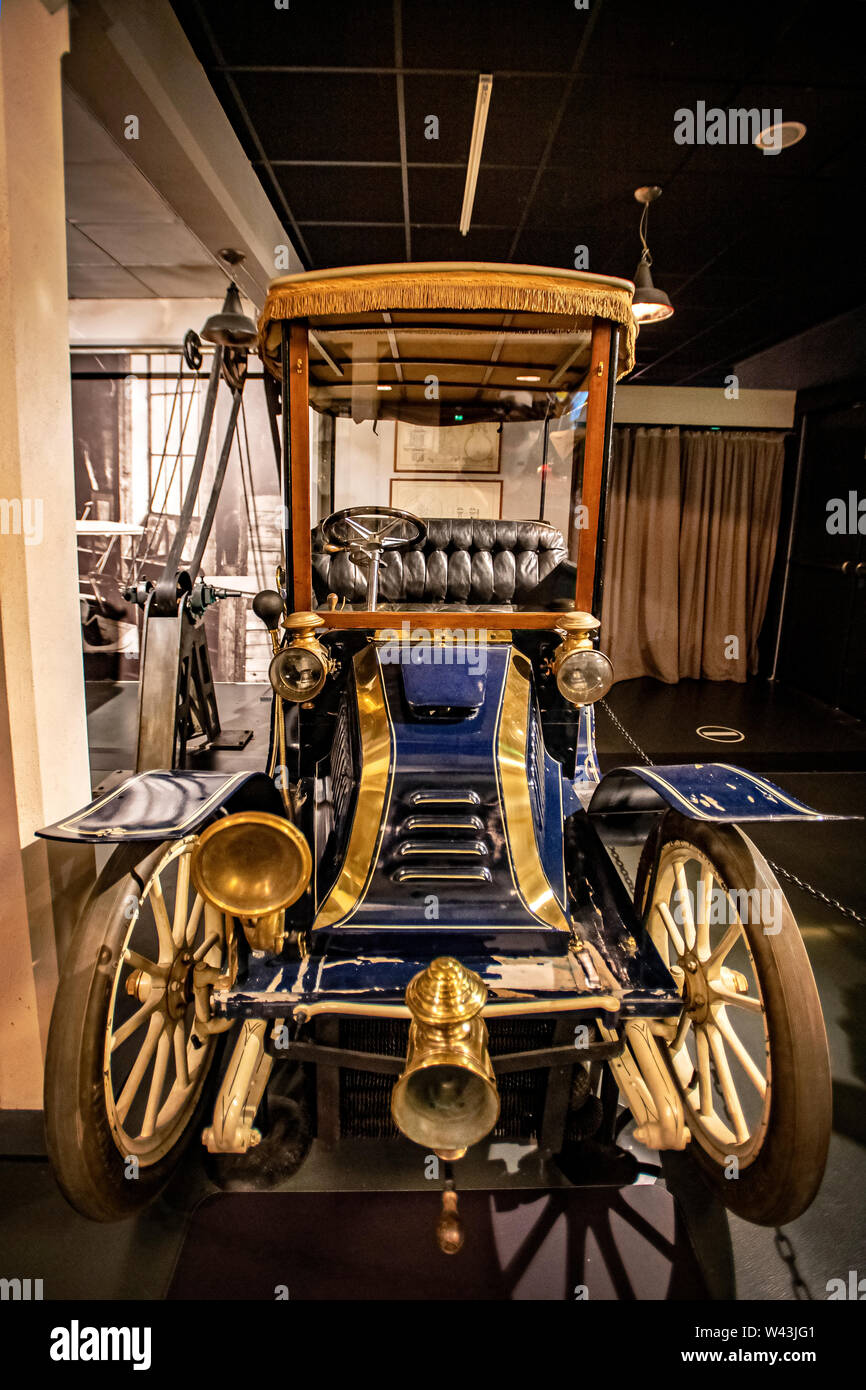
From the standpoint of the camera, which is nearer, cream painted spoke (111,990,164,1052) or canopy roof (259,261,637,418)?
cream painted spoke (111,990,164,1052)

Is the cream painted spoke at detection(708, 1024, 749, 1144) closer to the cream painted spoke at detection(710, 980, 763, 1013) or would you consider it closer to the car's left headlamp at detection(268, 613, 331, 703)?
the cream painted spoke at detection(710, 980, 763, 1013)

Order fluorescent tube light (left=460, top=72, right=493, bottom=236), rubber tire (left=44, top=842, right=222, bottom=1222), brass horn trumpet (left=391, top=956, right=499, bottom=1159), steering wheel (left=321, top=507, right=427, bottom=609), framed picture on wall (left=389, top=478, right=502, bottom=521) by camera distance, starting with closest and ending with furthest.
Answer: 1. brass horn trumpet (left=391, top=956, right=499, bottom=1159)
2. rubber tire (left=44, top=842, right=222, bottom=1222)
3. steering wheel (left=321, top=507, right=427, bottom=609)
4. fluorescent tube light (left=460, top=72, right=493, bottom=236)
5. framed picture on wall (left=389, top=478, right=502, bottom=521)

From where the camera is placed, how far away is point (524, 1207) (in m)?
1.54

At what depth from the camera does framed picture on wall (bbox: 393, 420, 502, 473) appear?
6.57m

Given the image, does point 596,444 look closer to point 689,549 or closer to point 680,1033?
point 680,1033

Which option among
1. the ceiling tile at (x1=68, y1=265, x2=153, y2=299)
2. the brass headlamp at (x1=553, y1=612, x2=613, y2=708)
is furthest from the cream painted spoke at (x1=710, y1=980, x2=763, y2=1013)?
the ceiling tile at (x1=68, y1=265, x2=153, y2=299)

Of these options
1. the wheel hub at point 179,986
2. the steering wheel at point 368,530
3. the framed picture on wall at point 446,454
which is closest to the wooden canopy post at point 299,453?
the steering wheel at point 368,530

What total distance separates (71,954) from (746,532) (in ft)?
24.4

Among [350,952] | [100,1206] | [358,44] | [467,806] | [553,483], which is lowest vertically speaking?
[100,1206]

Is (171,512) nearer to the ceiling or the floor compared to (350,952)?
nearer to the ceiling

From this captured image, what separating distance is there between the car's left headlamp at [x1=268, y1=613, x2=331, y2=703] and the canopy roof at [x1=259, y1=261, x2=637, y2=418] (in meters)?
0.77

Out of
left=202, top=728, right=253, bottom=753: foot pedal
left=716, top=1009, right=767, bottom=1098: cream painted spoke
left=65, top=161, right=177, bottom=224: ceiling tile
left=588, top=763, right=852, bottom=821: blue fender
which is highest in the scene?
left=65, top=161, right=177, bottom=224: ceiling tile
